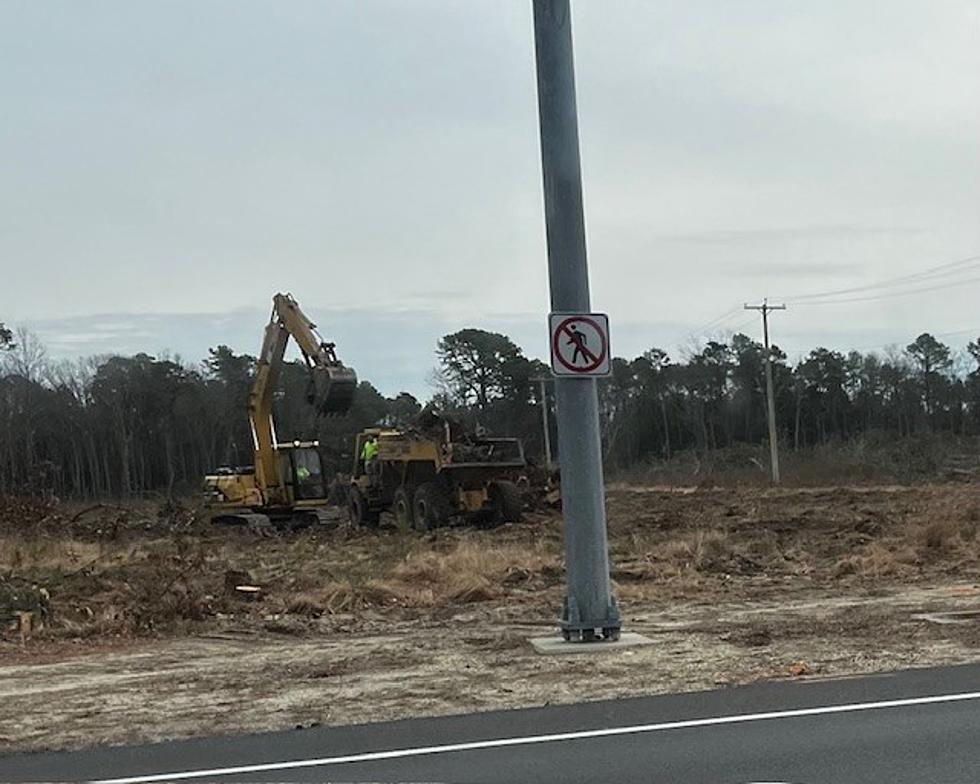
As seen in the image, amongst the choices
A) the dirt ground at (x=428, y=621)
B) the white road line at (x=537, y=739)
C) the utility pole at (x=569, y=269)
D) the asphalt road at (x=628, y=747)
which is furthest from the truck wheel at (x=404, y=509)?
the white road line at (x=537, y=739)

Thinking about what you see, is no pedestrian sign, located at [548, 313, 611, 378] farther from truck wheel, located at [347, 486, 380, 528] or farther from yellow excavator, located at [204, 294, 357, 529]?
truck wheel, located at [347, 486, 380, 528]

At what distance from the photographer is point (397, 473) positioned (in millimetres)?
33625

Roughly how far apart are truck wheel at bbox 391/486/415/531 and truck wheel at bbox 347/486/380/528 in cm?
136

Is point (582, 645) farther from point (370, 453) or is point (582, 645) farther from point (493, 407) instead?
point (493, 407)

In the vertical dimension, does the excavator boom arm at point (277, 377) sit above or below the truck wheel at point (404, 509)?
above

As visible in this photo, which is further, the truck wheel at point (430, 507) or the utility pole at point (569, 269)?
the truck wheel at point (430, 507)

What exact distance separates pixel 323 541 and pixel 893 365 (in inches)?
3536

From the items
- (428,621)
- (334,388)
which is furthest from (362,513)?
(428,621)

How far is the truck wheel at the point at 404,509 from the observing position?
31.8 m

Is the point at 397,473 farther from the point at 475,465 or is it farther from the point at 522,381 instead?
the point at 522,381

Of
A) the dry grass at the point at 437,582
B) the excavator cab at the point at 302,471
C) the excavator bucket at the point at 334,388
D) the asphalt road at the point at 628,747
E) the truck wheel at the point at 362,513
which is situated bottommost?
the asphalt road at the point at 628,747

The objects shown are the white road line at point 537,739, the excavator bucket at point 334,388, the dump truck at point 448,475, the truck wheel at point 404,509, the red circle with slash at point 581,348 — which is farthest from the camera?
the truck wheel at point 404,509

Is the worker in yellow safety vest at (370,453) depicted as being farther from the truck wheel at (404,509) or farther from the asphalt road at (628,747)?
the asphalt road at (628,747)

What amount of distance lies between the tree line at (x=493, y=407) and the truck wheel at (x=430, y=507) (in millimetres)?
38926
